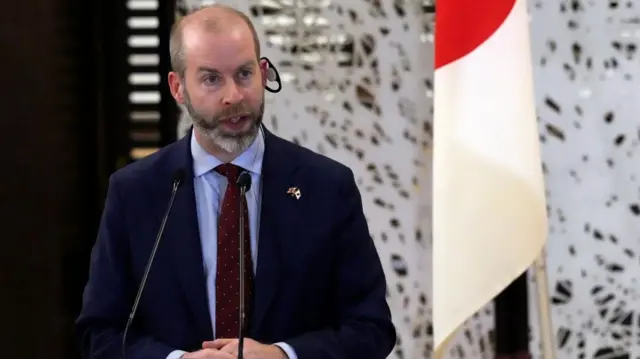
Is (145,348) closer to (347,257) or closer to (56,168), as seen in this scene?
(347,257)

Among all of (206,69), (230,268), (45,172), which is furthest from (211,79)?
(45,172)

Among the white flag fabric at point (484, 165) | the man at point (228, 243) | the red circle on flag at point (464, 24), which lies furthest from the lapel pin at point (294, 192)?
the red circle on flag at point (464, 24)

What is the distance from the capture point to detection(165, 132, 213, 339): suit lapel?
1.55 metres

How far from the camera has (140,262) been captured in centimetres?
158

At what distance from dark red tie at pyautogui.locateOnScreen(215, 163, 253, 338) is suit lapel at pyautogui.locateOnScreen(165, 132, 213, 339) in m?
0.03

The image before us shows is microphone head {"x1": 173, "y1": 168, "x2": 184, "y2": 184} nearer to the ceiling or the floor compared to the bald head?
nearer to the floor

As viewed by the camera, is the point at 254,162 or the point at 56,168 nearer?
the point at 254,162

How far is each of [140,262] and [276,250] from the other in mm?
256

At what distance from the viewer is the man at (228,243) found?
1.53 metres

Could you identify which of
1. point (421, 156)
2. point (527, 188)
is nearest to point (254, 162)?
point (527, 188)

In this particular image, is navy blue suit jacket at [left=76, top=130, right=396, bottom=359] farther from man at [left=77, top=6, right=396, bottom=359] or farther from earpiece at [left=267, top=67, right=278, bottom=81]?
earpiece at [left=267, top=67, right=278, bottom=81]

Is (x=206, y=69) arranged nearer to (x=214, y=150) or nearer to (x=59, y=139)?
(x=214, y=150)

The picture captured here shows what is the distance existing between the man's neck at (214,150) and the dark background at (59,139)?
1.25 meters

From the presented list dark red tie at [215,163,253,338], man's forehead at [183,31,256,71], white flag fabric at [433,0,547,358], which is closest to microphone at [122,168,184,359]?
dark red tie at [215,163,253,338]
